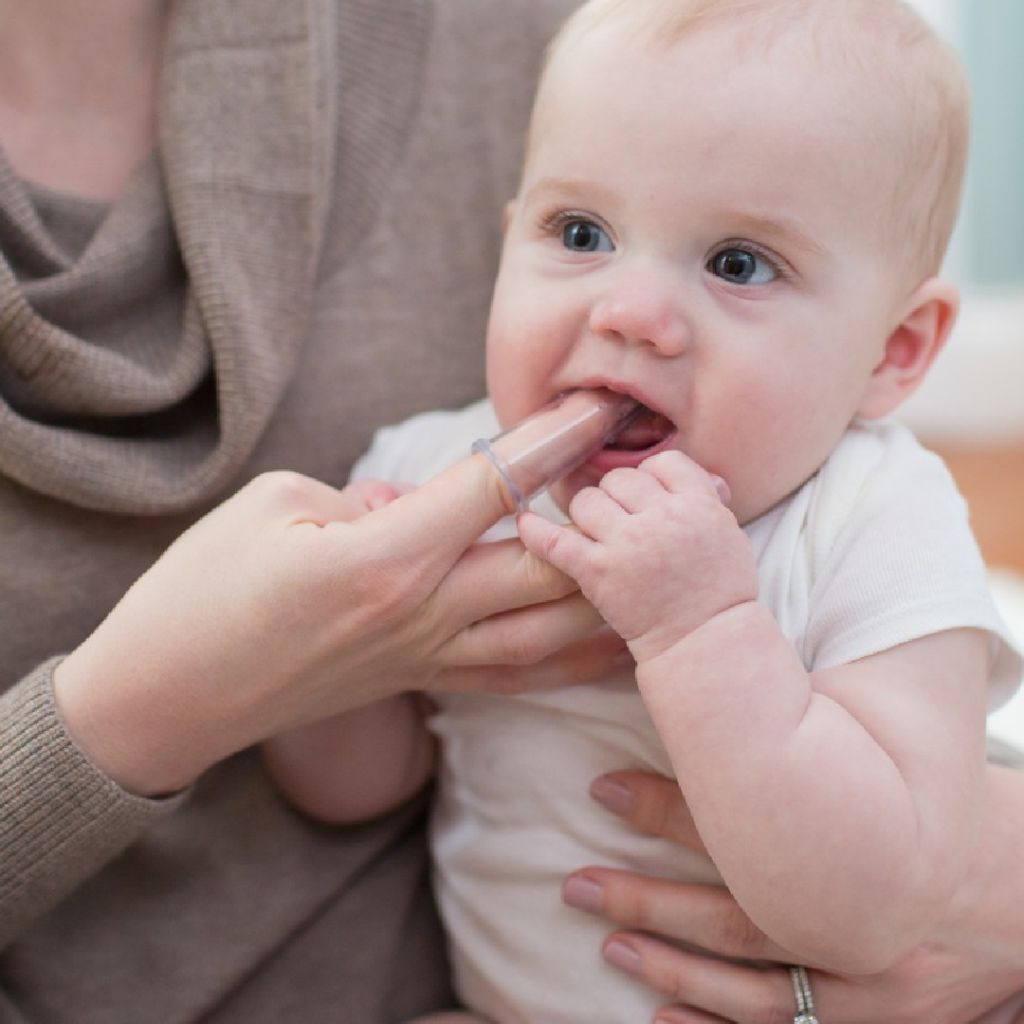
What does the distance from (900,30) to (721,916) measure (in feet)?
2.32

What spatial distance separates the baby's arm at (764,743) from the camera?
831 mm

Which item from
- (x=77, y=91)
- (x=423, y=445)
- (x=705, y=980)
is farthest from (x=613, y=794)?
(x=77, y=91)

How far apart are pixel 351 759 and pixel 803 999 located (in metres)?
0.44

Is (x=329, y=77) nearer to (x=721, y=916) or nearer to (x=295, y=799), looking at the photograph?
(x=295, y=799)

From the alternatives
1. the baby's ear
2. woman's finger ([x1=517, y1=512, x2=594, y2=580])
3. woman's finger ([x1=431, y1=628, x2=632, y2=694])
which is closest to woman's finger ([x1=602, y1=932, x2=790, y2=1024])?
woman's finger ([x1=431, y1=628, x2=632, y2=694])

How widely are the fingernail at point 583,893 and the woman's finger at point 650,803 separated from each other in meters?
0.06

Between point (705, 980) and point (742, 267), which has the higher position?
point (742, 267)

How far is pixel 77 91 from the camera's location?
3.94 feet

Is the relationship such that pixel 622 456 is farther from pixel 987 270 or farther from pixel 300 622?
pixel 987 270

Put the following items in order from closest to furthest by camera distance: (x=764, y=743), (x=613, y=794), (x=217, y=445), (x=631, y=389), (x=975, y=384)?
(x=764, y=743) < (x=631, y=389) < (x=613, y=794) < (x=217, y=445) < (x=975, y=384)

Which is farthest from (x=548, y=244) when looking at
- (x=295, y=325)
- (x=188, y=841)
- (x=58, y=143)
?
(x=188, y=841)

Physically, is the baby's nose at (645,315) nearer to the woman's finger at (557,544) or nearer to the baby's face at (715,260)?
the baby's face at (715,260)

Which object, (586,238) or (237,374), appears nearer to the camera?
(586,238)

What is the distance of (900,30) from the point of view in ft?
3.25
